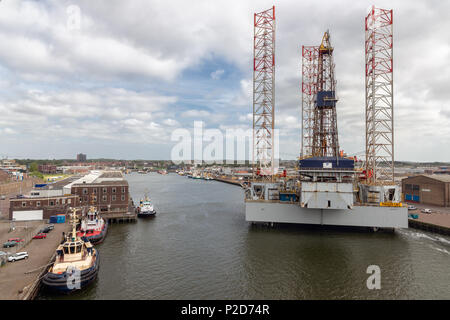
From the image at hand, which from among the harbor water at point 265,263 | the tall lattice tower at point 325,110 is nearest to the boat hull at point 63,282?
the harbor water at point 265,263

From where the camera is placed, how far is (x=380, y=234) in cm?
3447

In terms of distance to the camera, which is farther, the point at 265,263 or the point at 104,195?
the point at 104,195

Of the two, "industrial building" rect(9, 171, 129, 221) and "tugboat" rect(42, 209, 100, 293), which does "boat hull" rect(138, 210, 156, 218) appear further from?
"tugboat" rect(42, 209, 100, 293)

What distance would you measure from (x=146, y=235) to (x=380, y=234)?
32919 mm

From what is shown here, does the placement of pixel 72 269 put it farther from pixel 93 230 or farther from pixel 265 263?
pixel 265 263

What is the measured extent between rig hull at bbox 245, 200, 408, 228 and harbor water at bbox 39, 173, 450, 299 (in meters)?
1.62

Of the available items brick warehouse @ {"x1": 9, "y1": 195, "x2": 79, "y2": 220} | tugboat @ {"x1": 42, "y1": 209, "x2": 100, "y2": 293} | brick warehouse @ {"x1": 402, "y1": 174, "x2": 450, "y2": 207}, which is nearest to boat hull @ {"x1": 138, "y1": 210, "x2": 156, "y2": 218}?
brick warehouse @ {"x1": 9, "y1": 195, "x2": 79, "y2": 220}

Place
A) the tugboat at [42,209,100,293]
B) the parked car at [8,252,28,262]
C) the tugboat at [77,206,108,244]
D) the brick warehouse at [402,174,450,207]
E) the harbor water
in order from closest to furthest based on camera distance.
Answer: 1. the tugboat at [42,209,100,293]
2. the harbor water
3. the parked car at [8,252,28,262]
4. the tugboat at [77,206,108,244]
5. the brick warehouse at [402,174,450,207]

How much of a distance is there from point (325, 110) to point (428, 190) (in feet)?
96.9

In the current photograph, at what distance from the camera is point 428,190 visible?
2062 inches

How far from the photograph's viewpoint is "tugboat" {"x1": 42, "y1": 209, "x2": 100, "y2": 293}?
1931 centimetres

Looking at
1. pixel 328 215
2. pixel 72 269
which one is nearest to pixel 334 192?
pixel 328 215

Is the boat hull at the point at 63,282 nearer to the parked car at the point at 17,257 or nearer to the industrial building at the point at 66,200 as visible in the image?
the parked car at the point at 17,257

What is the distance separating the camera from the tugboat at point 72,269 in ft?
63.4
